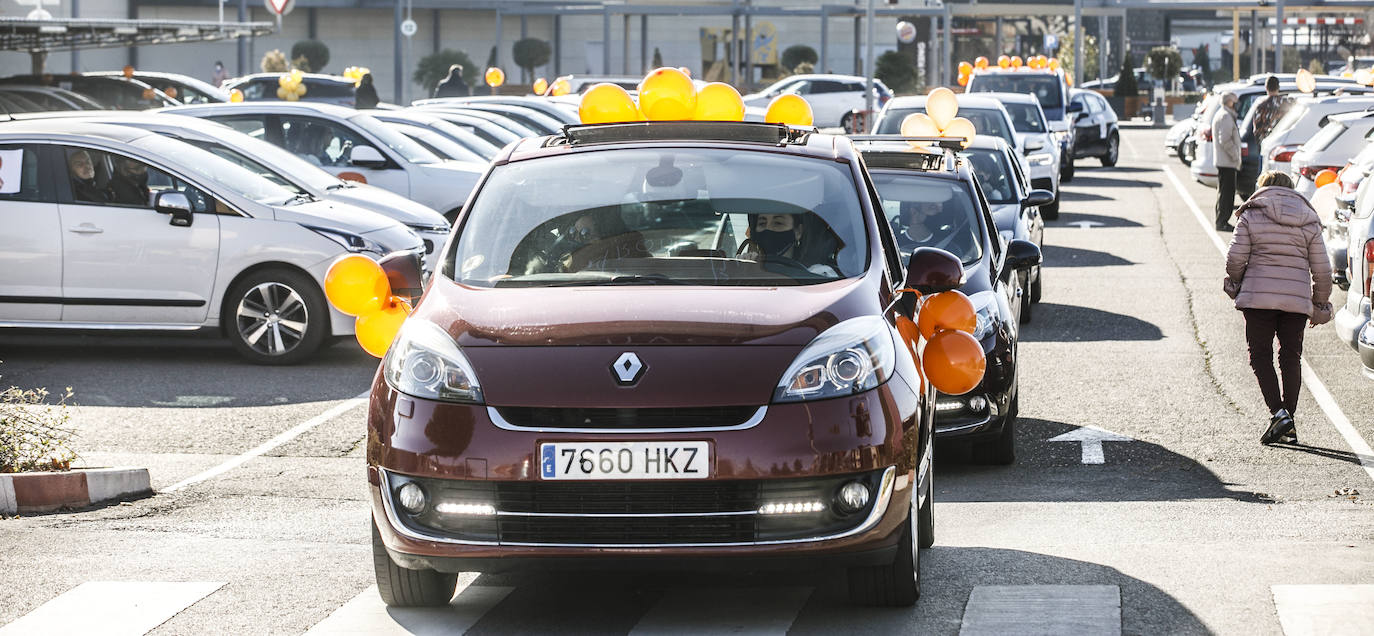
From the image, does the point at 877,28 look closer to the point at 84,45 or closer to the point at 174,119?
the point at 84,45

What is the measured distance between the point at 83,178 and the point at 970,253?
19.2 ft

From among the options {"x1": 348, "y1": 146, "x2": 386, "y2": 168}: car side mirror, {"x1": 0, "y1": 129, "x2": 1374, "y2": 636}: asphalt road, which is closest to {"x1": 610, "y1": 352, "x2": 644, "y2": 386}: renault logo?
{"x1": 0, "y1": 129, "x2": 1374, "y2": 636}: asphalt road

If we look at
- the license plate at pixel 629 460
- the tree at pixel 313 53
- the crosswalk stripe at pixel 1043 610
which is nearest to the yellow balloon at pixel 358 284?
the license plate at pixel 629 460

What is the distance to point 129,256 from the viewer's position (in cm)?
1233

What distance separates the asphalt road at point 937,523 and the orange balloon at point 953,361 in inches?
24.1

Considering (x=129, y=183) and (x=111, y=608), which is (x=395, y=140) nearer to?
(x=129, y=183)

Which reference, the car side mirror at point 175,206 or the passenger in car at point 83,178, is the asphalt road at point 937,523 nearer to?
the car side mirror at point 175,206

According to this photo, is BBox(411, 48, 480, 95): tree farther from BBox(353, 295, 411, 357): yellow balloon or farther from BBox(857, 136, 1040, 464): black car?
BBox(353, 295, 411, 357): yellow balloon

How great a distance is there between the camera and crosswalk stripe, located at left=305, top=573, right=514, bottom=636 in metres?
5.80

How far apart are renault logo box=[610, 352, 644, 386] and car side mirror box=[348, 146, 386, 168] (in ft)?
Answer: 38.3

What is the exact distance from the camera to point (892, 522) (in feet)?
18.5

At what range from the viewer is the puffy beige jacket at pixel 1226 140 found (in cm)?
2139

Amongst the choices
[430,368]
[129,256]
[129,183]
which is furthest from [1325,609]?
[129,183]

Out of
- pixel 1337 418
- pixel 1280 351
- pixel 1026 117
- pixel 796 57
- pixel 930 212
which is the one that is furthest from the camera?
pixel 796 57
